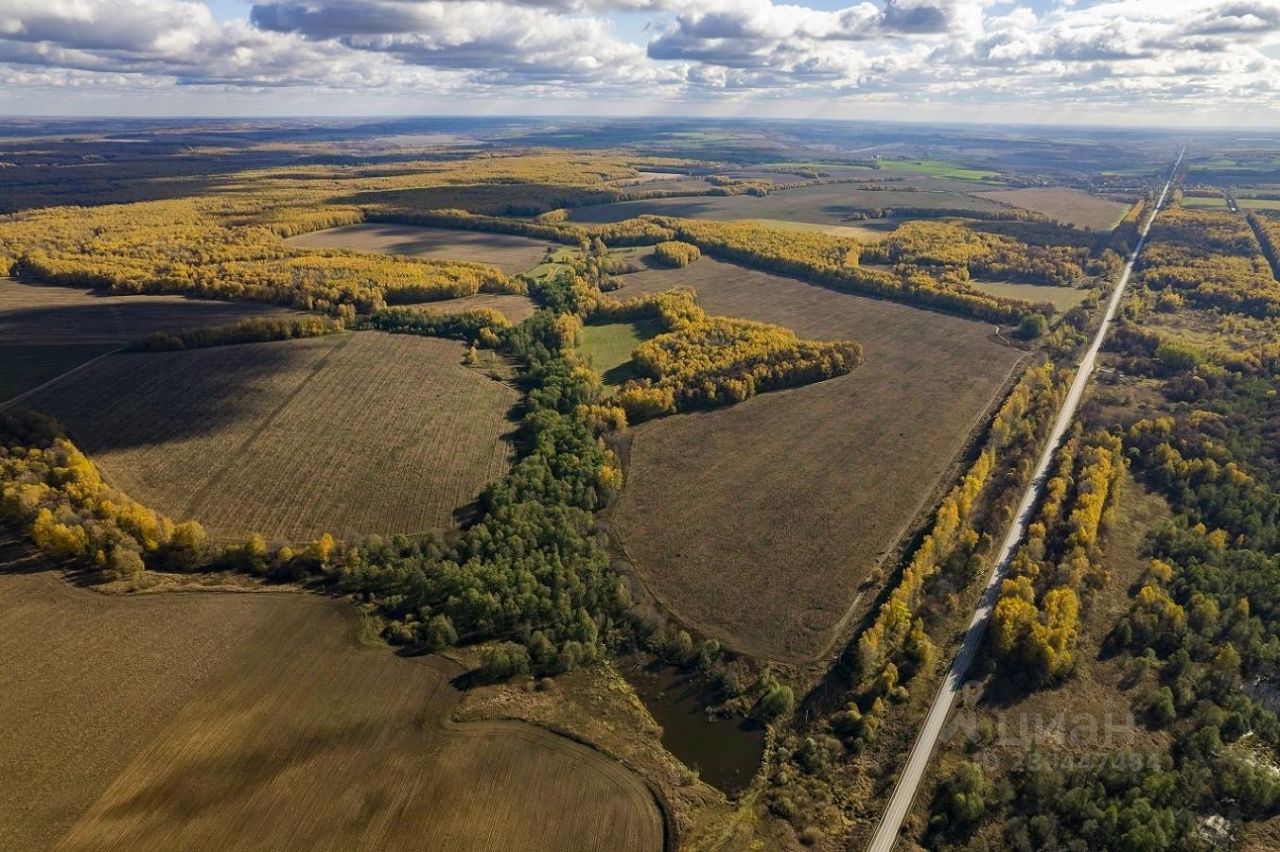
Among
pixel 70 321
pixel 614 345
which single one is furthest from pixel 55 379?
pixel 614 345

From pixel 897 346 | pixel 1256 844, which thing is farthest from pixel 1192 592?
pixel 897 346

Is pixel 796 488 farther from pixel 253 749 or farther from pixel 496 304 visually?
pixel 496 304

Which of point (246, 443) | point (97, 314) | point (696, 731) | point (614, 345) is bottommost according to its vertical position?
point (696, 731)

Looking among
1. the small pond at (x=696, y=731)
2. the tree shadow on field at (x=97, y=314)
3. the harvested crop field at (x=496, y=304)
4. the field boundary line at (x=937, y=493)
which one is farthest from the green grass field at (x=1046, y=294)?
the tree shadow on field at (x=97, y=314)

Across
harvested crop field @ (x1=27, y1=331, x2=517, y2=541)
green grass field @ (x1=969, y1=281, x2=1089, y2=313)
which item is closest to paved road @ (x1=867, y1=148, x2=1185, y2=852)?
harvested crop field @ (x1=27, y1=331, x2=517, y2=541)

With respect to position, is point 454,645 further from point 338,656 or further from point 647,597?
point 647,597

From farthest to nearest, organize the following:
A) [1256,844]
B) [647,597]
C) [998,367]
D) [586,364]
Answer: [998,367] < [586,364] < [647,597] < [1256,844]
